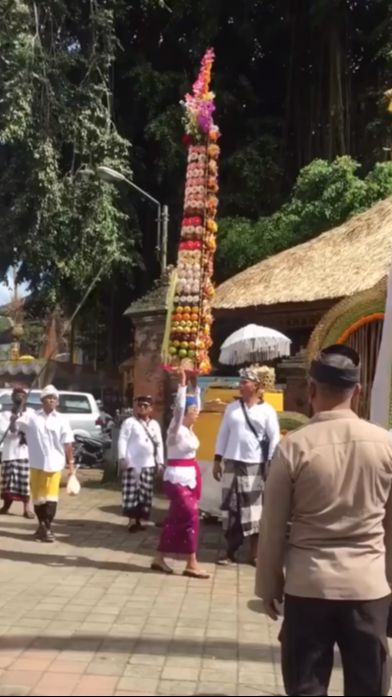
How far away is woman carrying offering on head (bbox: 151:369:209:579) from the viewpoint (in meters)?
7.45

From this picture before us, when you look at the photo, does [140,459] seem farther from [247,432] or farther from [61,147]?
[61,147]

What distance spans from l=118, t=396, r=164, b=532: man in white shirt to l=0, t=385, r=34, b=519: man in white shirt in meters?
1.72

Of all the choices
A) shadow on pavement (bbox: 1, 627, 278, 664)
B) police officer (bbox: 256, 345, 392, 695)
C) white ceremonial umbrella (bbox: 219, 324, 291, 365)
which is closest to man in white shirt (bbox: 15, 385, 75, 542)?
shadow on pavement (bbox: 1, 627, 278, 664)

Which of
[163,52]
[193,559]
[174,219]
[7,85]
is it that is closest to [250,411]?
[193,559]

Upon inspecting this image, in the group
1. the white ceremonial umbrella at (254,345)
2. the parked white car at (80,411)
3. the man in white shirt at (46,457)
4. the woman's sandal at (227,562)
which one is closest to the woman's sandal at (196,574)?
the woman's sandal at (227,562)

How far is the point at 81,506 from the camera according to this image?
11938mm

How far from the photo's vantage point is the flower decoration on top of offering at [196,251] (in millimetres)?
9773

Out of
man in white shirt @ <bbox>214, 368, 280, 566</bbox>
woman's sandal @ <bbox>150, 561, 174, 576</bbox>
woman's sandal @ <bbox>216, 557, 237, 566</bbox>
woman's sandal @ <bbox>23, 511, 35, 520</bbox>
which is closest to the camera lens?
woman's sandal @ <bbox>150, 561, 174, 576</bbox>

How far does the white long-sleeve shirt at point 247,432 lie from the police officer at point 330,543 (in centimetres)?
480

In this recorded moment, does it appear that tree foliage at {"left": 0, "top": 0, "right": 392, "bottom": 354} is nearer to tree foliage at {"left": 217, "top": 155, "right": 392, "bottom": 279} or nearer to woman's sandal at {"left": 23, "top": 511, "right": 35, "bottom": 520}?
tree foliage at {"left": 217, "top": 155, "right": 392, "bottom": 279}

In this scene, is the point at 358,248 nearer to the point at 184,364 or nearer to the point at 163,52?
the point at 184,364

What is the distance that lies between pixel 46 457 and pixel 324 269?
663 cm

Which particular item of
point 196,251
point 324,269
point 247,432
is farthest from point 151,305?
point 247,432

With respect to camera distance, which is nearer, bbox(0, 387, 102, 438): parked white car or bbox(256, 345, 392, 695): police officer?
bbox(256, 345, 392, 695): police officer
